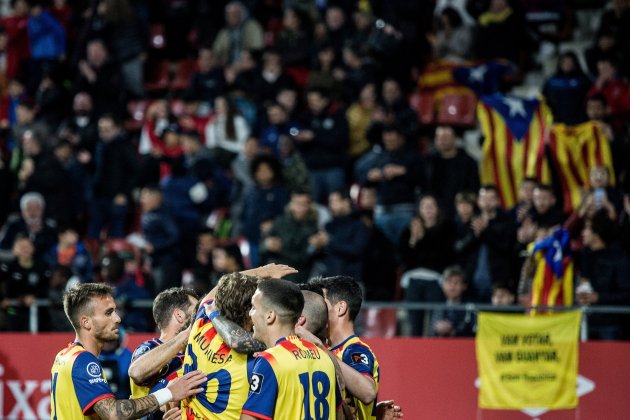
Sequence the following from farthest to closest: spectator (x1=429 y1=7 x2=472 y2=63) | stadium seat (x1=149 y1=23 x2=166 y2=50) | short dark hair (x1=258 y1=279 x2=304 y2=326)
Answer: stadium seat (x1=149 y1=23 x2=166 y2=50), spectator (x1=429 y1=7 x2=472 y2=63), short dark hair (x1=258 y1=279 x2=304 y2=326)

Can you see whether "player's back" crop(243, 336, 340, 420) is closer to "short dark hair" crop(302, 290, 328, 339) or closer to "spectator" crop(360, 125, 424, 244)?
"short dark hair" crop(302, 290, 328, 339)

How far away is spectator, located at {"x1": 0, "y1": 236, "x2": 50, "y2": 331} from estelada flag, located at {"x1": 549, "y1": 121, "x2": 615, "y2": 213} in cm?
616

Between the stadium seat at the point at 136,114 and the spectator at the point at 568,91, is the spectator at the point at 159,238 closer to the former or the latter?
the stadium seat at the point at 136,114

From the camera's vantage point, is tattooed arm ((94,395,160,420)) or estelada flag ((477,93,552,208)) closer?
tattooed arm ((94,395,160,420))

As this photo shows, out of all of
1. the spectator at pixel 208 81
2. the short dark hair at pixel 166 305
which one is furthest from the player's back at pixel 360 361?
the spectator at pixel 208 81

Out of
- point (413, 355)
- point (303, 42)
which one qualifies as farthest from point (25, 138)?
point (413, 355)

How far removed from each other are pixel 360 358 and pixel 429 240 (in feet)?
19.1

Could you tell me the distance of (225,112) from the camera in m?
17.0

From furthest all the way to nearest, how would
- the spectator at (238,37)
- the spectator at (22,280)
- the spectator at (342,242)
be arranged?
the spectator at (238,37), the spectator at (342,242), the spectator at (22,280)

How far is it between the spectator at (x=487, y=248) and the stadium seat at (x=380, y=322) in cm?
112

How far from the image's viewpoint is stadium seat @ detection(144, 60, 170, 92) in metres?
19.6

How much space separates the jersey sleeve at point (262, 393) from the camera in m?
6.82

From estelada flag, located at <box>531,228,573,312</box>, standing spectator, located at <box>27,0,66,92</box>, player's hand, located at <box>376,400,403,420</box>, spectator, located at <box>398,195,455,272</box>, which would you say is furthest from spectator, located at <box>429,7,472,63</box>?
player's hand, located at <box>376,400,403,420</box>

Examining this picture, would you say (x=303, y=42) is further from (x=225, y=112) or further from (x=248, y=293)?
(x=248, y=293)
